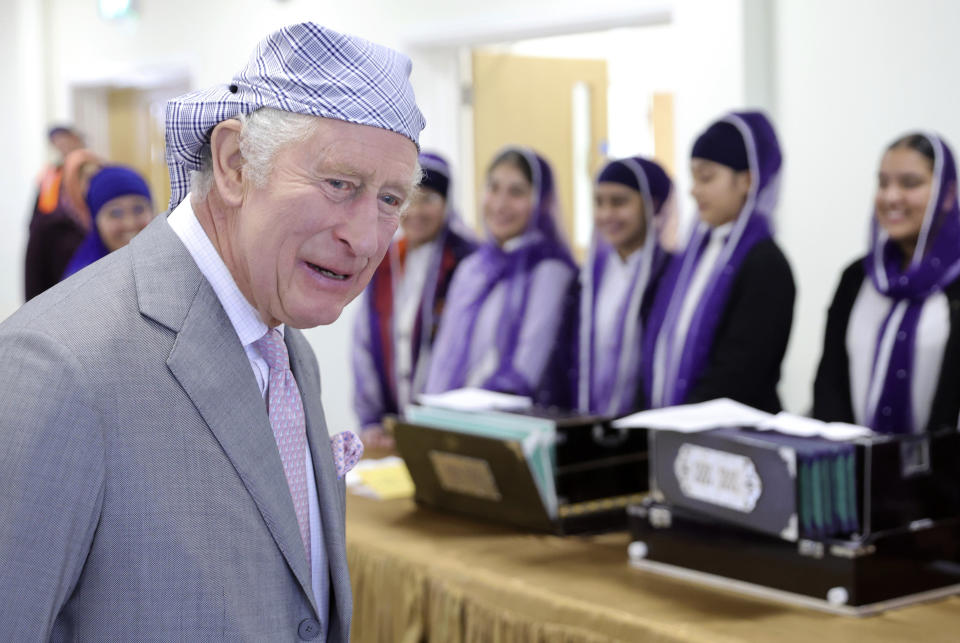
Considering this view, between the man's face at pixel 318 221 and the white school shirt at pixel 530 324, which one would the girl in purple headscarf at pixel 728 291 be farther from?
the man's face at pixel 318 221

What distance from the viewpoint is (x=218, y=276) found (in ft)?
3.51

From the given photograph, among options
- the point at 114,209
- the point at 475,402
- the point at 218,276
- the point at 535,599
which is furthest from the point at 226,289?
the point at 114,209

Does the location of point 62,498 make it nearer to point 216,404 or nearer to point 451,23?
point 216,404

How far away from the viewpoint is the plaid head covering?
1004mm

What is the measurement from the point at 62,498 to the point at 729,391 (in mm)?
1954

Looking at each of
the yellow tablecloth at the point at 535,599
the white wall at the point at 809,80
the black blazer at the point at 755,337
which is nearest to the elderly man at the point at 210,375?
the yellow tablecloth at the point at 535,599

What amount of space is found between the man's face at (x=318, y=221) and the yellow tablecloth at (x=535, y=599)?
2.85 ft

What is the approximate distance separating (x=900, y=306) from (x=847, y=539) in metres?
1.02

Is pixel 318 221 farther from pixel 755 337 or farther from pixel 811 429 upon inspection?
pixel 755 337

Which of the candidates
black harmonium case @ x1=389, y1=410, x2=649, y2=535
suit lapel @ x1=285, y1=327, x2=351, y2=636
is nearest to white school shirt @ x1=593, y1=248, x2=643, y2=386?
black harmonium case @ x1=389, y1=410, x2=649, y2=535

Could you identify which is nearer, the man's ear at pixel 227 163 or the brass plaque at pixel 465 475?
the man's ear at pixel 227 163

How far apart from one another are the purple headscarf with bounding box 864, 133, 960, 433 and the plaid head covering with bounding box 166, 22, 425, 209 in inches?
73.1

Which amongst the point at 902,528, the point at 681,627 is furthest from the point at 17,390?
the point at 902,528

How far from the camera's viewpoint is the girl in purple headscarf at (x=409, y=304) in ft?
12.1
